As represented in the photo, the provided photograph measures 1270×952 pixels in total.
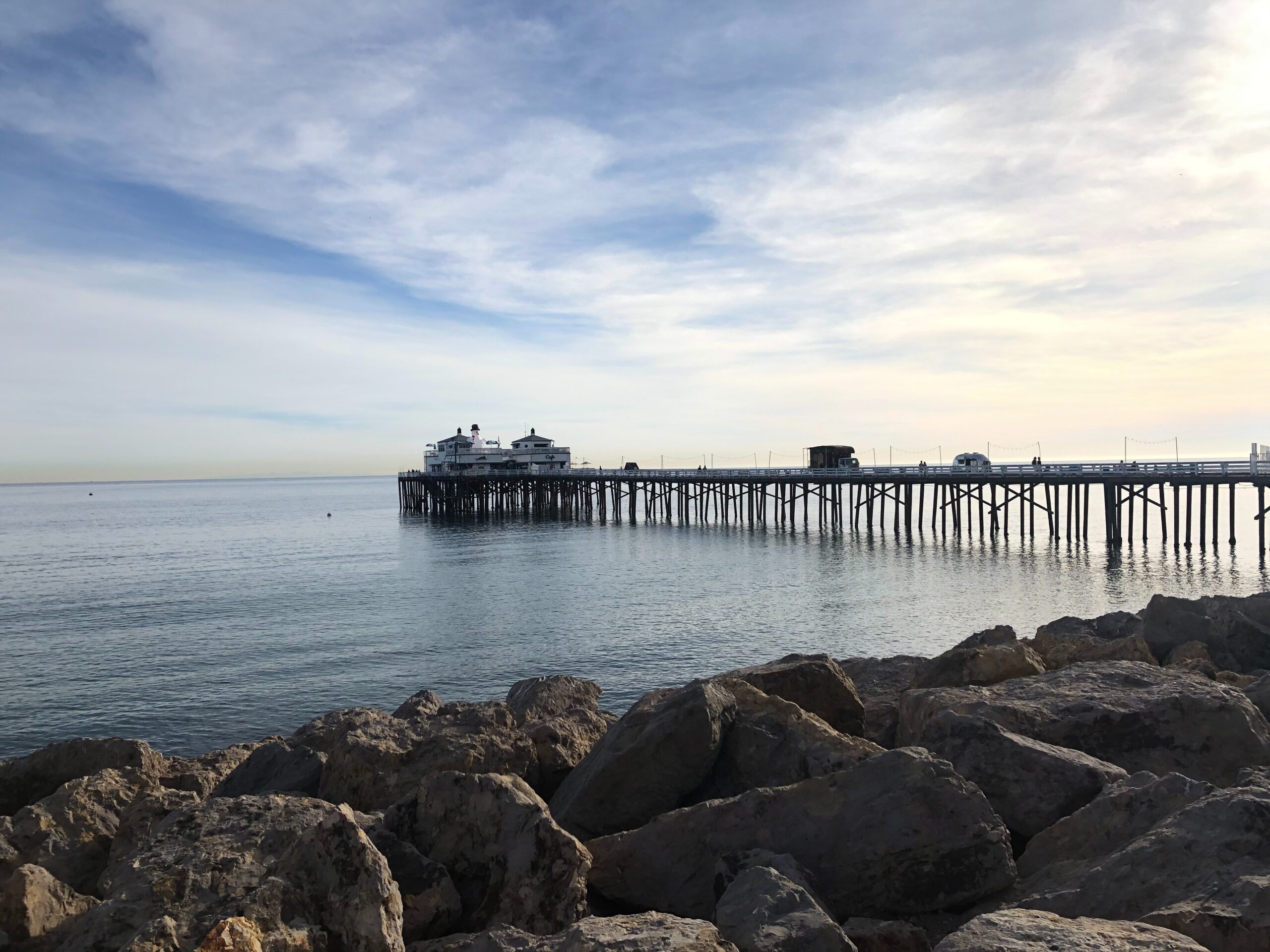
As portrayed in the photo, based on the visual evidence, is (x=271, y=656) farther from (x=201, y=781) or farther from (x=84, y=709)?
(x=201, y=781)

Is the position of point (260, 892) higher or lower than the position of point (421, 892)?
higher

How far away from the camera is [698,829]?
6473mm

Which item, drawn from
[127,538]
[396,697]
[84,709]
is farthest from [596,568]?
[127,538]

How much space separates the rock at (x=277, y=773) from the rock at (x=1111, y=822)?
6551 mm

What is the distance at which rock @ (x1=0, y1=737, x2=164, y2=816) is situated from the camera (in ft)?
30.1

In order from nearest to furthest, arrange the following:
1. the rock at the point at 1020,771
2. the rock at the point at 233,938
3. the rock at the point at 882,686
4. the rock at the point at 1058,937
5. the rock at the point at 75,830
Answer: the rock at the point at 1058,937, the rock at the point at 233,938, the rock at the point at 1020,771, the rock at the point at 75,830, the rock at the point at 882,686

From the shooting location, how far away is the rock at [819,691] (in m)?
9.62

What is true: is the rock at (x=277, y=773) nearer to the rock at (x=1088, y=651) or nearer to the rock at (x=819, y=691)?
the rock at (x=819, y=691)

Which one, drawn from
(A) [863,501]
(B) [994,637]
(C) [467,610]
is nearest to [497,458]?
(A) [863,501]

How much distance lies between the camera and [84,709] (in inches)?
738

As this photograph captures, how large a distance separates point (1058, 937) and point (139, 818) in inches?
263

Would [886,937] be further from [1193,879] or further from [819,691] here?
[819,691]

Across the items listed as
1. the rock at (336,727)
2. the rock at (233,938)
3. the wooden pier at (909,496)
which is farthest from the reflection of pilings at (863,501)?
the rock at (233,938)

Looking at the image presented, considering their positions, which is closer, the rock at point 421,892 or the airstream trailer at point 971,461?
the rock at point 421,892
